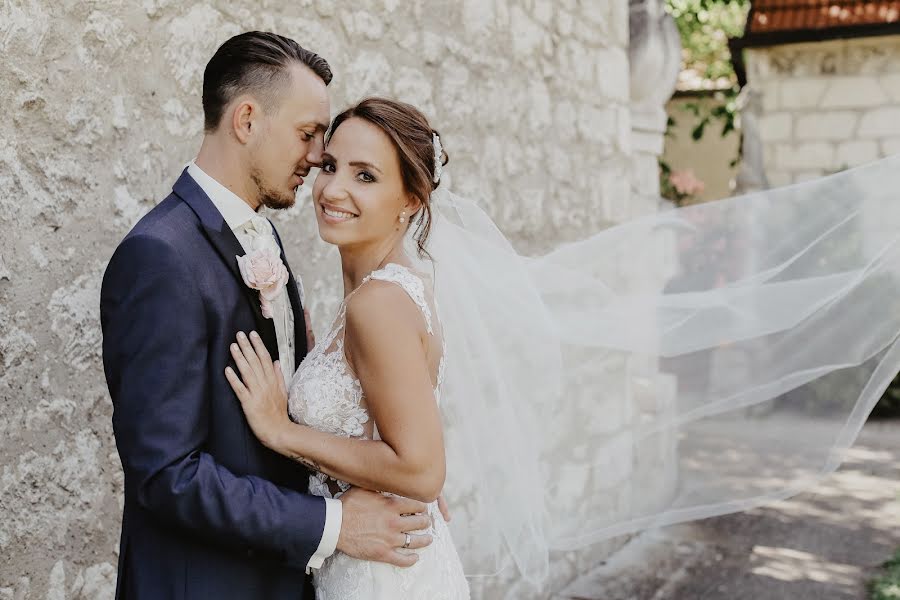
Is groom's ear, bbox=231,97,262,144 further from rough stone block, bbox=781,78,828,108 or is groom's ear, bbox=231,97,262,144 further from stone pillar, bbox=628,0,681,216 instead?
rough stone block, bbox=781,78,828,108

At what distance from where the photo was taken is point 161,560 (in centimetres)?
181

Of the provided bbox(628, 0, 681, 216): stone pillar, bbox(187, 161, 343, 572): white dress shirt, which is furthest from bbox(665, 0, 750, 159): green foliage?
bbox(187, 161, 343, 572): white dress shirt

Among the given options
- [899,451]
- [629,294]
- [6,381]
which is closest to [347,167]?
[6,381]

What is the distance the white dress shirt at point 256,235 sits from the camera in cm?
184

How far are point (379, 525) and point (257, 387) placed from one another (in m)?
0.40

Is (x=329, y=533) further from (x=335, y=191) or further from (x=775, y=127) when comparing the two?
(x=775, y=127)

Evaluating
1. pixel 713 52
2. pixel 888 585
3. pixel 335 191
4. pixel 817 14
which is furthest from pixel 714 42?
pixel 335 191

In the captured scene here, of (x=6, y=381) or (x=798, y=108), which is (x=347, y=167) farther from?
(x=798, y=108)

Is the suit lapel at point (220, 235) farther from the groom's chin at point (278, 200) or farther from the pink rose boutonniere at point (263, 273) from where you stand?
the groom's chin at point (278, 200)

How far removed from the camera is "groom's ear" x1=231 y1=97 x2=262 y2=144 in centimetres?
196

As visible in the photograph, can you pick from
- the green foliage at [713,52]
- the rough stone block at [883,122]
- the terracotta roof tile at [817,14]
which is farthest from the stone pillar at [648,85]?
the green foliage at [713,52]

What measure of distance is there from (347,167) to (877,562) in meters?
4.29

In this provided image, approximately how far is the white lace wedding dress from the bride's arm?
0.20 ft

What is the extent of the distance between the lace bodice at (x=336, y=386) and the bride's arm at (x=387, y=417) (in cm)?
6
